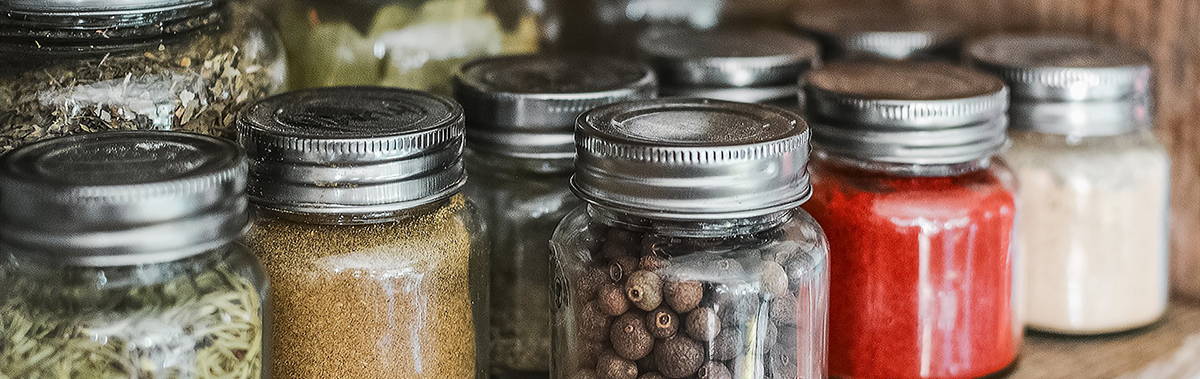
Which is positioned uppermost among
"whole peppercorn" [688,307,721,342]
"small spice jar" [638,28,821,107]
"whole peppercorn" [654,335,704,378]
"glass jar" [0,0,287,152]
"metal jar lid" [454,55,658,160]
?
"glass jar" [0,0,287,152]

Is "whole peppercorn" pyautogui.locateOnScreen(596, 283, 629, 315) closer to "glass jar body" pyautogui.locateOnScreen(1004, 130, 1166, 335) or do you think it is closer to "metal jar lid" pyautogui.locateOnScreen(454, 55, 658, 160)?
"metal jar lid" pyautogui.locateOnScreen(454, 55, 658, 160)

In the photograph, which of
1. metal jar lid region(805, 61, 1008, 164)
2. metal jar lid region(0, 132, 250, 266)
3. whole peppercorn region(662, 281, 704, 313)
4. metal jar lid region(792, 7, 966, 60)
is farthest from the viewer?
metal jar lid region(792, 7, 966, 60)

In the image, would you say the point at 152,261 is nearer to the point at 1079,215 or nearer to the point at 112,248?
the point at 112,248

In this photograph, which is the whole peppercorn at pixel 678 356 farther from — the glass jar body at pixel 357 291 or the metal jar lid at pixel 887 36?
the metal jar lid at pixel 887 36

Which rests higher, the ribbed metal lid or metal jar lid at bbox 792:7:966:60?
the ribbed metal lid

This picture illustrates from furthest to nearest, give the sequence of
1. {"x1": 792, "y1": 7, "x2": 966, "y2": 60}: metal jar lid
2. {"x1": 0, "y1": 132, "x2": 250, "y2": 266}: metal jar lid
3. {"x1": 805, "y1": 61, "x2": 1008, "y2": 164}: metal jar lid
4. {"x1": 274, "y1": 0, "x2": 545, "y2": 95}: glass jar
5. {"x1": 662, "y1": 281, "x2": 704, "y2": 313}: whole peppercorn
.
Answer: {"x1": 792, "y1": 7, "x2": 966, "y2": 60}: metal jar lid, {"x1": 274, "y1": 0, "x2": 545, "y2": 95}: glass jar, {"x1": 805, "y1": 61, "x2": 1008, "y2": 164}: metal jar lid, {"x1": 662, "y1": 281, "x2": 704, "y2": 313}: whole peppercorn, {"x1": 0, "y1": 132, "x2": 250, "y2": 266}: metal jar lid

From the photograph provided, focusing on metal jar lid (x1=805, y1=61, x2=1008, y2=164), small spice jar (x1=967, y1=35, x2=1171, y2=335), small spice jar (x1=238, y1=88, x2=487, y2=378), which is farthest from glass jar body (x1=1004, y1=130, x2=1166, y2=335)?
small spice jar (x1=238, y1=88, x2=487, y2=378)

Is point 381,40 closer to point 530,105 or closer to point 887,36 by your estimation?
point 530,105
